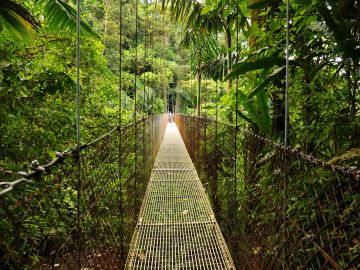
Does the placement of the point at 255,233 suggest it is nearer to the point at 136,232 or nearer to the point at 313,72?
the point at 313,72

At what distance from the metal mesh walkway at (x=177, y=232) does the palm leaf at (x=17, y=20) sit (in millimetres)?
1383

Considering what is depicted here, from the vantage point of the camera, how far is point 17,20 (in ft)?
5.71

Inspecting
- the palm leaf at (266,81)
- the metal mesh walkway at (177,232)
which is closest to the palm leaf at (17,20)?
the palm leaf at (266,81)

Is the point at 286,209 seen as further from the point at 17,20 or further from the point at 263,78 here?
the point at 17,20

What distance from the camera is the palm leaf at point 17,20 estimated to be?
64.1 inches

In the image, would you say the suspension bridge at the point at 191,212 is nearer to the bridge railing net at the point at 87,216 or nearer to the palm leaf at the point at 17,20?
the bridge railing net at the point at 87,216

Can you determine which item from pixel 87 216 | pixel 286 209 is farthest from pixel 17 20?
pixel 286 209

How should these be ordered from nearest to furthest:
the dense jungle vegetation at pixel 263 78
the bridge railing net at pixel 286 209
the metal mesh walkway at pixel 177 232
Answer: the bridge railing net at pixel 286 209 → the dense jungle vegetation at pixel 263 78 → the metal mesh walkway at pixel 177 232

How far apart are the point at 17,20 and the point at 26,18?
0.06 m

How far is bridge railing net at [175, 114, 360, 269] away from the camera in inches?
31.6

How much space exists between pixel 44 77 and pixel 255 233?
1636 millimetres

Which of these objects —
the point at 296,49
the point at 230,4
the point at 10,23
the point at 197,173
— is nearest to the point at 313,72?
the point at 296,49

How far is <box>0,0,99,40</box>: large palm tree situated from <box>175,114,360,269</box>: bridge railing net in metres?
1.23

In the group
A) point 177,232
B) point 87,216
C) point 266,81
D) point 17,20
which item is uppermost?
point 17,20
